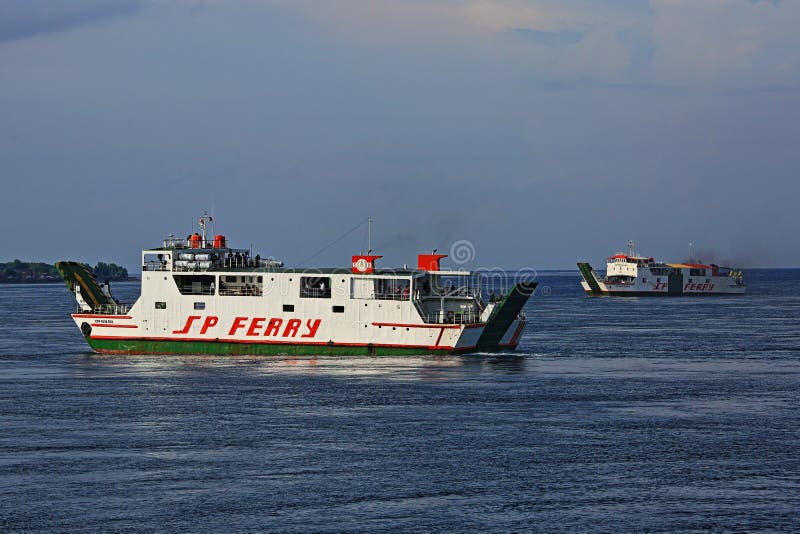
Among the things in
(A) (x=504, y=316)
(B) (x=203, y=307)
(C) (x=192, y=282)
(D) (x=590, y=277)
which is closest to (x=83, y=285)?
(C) (x=192, y=282)

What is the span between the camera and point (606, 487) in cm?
3425

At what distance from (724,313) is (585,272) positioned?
5277 centimetres

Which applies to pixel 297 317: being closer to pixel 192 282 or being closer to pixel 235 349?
pixel 235 349

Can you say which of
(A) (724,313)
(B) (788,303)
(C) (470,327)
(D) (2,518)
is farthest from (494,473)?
(B) (788,303)

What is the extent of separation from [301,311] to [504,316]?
548 inches

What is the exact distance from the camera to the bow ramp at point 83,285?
244 feet

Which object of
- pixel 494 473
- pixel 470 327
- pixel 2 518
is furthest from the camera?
pixel 470 327

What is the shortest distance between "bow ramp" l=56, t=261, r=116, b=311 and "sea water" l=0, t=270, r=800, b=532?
14.3ft

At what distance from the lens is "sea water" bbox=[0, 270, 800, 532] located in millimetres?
31375

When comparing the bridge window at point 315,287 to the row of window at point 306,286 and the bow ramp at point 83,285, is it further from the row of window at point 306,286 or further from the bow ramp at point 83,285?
the bow ramp at point 83,285

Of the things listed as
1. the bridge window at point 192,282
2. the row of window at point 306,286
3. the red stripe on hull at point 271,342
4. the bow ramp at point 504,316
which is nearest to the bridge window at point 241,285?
the row of window at point 306,286

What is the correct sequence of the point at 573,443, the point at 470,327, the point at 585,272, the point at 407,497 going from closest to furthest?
the point at 407,497
the point at 573,443
the point at 470,327
the point at 585,272

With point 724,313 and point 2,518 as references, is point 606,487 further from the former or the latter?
point 724,313

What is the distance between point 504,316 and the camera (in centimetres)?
6888
